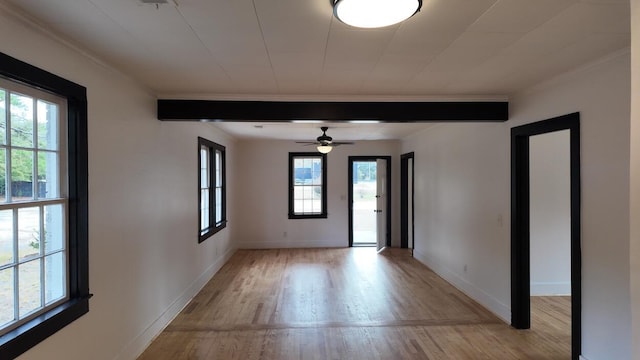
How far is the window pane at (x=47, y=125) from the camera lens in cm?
209

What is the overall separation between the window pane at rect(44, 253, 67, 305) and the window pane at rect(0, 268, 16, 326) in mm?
254

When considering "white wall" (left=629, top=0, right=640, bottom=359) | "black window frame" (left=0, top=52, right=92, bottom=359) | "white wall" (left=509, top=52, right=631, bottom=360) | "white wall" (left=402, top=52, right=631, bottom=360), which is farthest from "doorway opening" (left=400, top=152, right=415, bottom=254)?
"white wall" (left=629, top=0, right=640, bottom=359)

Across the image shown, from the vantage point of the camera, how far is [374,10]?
4.81 feet

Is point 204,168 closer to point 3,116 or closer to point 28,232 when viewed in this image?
point 28,232

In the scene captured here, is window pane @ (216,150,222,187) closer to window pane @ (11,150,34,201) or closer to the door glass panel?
the door glass panel

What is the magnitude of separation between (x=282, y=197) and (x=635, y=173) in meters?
6.90

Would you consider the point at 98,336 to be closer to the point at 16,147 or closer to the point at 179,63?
the point at 16,147

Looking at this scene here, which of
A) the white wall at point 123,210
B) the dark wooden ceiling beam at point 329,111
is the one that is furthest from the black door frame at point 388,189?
the white wall at point 123,210

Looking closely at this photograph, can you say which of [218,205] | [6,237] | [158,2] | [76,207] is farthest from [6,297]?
[218,205]

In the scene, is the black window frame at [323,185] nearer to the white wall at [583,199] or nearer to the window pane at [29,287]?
the white wall at [583,199]

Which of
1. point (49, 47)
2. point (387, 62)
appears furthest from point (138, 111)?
point (387, 62)

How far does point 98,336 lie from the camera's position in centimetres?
253

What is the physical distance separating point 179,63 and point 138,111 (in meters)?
0.83

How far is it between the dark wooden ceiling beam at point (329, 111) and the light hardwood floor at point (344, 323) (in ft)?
6.91
